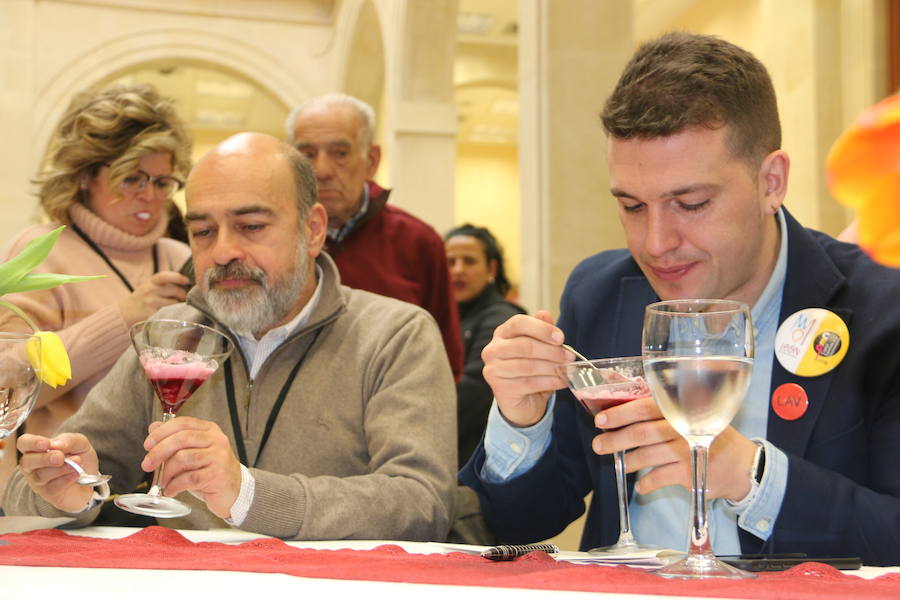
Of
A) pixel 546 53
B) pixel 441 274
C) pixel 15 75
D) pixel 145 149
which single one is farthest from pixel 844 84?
pixel 15 75

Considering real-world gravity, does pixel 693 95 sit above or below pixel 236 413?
above

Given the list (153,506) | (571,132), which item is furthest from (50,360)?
(571,132)

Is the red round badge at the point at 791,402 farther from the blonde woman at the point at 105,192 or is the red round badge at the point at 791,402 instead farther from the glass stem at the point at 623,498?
the blonde woman at the point at 105,192

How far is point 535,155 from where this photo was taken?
529cm

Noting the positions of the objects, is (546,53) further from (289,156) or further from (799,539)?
(799,539)

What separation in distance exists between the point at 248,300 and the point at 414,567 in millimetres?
1379

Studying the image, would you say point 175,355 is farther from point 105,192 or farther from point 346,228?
point 346,228

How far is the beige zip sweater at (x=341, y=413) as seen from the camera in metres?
2.16

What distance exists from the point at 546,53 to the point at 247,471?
151 inches

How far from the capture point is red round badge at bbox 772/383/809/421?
1830 mm

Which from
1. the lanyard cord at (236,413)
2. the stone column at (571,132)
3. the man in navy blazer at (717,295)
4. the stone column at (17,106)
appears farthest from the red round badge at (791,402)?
the stone column at (17,106)

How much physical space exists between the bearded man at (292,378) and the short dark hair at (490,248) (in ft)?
9.49

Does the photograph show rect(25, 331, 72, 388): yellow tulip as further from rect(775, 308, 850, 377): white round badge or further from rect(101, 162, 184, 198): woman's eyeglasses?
rect(101, 162, 184, 198): woman's eyeglasses

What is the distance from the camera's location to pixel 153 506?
1.66 metres
